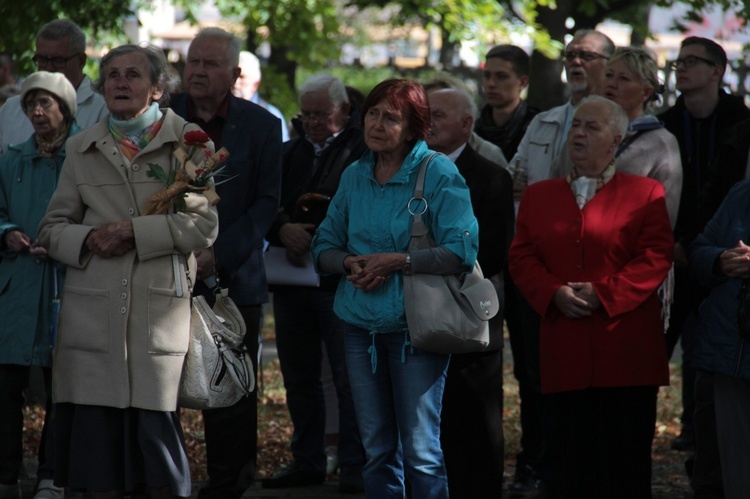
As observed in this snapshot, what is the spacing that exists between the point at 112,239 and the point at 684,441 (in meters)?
4.51

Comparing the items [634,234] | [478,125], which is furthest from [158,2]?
[634,234]

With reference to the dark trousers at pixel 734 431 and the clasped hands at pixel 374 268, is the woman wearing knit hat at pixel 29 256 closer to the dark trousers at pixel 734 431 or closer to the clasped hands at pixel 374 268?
the clasped hands at pixel 374 268

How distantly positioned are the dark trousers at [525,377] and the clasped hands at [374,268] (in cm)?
160

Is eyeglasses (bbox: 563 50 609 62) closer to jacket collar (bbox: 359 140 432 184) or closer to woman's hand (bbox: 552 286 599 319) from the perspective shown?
woman's hand (bbox: 552 286 599 319)

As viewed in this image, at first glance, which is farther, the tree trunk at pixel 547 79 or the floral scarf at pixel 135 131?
the tree trunk at pixel 547 79

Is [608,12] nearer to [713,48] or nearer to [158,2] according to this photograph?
[158,2]

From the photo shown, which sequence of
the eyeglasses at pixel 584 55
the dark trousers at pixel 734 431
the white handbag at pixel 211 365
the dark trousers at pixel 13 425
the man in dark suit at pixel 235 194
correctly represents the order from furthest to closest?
the eyeglasses at pixel 584 55
the dark trousers at pixel 13 425
the man in dark suit at pixel 235 194
the dark trousers at pixel 734 431
the white handbag at pixel 211 365

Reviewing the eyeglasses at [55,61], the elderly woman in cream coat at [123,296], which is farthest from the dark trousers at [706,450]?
the eyeglasses at [55,61]

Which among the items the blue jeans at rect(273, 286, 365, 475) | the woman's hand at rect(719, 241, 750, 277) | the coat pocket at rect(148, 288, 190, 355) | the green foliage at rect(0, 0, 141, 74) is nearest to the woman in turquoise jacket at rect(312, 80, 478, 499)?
the coat pocket at rect(148, 288, 190, 355)

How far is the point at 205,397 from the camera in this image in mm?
5270

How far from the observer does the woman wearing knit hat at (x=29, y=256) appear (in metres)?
6.14

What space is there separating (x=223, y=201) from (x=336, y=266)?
105 centimetres

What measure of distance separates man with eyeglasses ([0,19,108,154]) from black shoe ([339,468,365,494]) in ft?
8.23

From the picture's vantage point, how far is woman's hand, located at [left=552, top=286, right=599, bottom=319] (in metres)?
5.51
